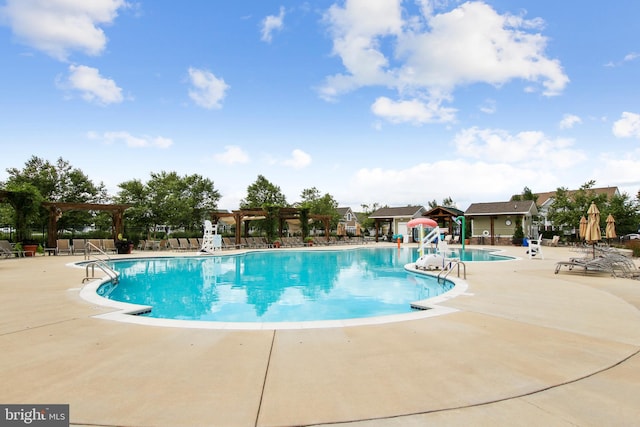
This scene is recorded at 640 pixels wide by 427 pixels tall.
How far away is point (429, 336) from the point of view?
423 centimetres

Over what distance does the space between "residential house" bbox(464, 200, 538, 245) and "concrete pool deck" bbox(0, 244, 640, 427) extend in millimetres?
28009

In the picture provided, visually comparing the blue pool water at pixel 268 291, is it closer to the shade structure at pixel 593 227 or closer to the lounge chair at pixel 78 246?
the lounge chair at pixel 78 246

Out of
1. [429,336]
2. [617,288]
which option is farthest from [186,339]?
[617,288]

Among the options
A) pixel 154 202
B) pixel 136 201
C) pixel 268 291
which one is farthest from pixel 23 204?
pixel 268 291

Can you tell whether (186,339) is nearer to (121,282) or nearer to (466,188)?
(121,282)

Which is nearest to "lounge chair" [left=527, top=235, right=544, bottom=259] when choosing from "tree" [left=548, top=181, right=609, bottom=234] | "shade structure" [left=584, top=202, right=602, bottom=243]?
"shade structure" [left=584, top=202, right=602, bottom=243]

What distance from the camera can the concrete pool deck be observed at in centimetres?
242

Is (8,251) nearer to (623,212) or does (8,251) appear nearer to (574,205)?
(574,205)

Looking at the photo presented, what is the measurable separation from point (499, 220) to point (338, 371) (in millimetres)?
33034

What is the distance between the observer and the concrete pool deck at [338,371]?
7.94ft

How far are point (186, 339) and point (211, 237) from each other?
1666 cm

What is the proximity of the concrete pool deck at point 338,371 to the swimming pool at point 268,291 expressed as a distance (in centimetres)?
245

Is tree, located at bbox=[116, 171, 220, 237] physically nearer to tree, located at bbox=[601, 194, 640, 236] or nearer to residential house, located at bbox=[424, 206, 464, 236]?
residential house, located at bbox=[424, 206, 464, 236]

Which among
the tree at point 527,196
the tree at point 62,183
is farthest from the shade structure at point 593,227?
the tree at point 527,196
